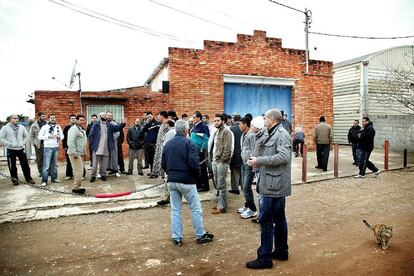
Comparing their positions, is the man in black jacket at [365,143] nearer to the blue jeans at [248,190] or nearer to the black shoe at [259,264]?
the blue jeans at [248,190]

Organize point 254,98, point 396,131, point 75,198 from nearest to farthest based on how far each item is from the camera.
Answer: point 75,198, point 254,98, point 396,131

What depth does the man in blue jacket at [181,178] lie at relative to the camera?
15.4ft

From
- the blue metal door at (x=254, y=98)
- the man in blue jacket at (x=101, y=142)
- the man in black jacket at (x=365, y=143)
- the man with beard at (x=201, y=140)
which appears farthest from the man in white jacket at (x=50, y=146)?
the man in black jacket at (x=365, y=143)

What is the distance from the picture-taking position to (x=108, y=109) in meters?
13.4

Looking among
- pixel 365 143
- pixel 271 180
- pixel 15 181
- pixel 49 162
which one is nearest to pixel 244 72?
pixel 365 143

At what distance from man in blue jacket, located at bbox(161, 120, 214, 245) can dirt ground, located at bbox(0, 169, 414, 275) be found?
25 centimetres

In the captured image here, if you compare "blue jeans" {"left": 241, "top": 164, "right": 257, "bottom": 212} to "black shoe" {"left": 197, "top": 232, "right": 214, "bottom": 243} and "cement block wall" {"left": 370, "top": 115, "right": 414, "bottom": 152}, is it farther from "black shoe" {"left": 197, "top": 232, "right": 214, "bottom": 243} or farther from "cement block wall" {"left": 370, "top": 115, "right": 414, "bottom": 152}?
"cement block wall" {"left": 370, "top": 115, "right": 414, "bottom": 152}

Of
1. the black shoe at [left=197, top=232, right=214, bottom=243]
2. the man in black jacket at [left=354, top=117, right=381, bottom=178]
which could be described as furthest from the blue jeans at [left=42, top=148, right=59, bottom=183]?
the man in black jacket at [left=354, top=117, right=381, bottom=178]

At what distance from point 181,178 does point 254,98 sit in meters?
11.4

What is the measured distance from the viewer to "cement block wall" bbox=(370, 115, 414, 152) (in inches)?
661

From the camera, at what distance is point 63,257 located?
438 centimetres

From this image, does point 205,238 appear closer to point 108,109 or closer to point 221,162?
point 221,162

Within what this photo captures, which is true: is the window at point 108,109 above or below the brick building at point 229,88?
below

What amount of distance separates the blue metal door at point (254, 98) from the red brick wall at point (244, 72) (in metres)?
0.37
